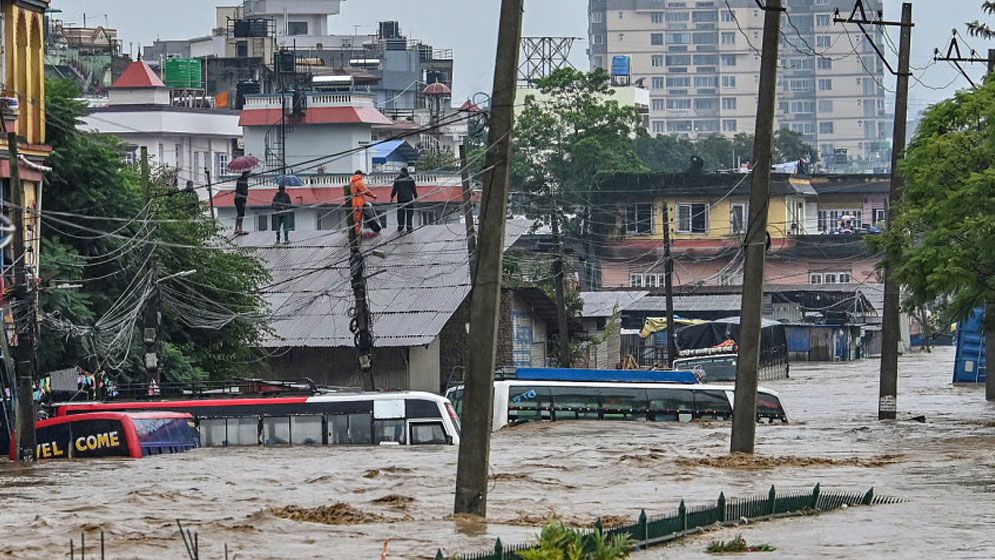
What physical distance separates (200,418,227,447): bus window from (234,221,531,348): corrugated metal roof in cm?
1101

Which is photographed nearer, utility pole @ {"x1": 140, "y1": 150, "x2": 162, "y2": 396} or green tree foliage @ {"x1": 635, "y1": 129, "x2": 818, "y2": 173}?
utility pole @ {"x1": 140, "y1": 150, "x2": 162, "y2": 396}

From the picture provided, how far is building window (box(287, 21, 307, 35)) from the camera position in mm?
136000

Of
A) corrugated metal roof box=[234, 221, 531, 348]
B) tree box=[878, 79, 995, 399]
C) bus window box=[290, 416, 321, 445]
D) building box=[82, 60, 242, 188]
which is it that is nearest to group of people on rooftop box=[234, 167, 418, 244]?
corrugated metal roof box=[234, 221, 531, 348]

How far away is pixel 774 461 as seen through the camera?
3312cm

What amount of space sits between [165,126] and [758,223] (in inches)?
2864

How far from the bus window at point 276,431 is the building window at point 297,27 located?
319 feet

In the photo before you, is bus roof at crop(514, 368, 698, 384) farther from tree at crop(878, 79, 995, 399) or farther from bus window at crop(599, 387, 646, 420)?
tree at crop(878, 79, 995, 399)

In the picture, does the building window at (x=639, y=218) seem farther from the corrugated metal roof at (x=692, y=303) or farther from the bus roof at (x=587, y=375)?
the bus roof at (x=587, y=375)

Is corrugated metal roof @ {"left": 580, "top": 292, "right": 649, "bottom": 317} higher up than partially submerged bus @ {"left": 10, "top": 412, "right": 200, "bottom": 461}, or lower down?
higher up

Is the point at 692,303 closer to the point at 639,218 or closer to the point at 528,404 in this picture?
the point at 639,218

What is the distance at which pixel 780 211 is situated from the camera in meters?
106

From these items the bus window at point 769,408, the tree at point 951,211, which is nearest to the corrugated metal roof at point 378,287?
the bus window at point 769,408

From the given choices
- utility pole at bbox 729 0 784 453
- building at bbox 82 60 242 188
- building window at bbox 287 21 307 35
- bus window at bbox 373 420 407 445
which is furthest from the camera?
building window at bbox 287 21 307 35

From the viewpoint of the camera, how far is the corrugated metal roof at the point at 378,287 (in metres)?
53.6
